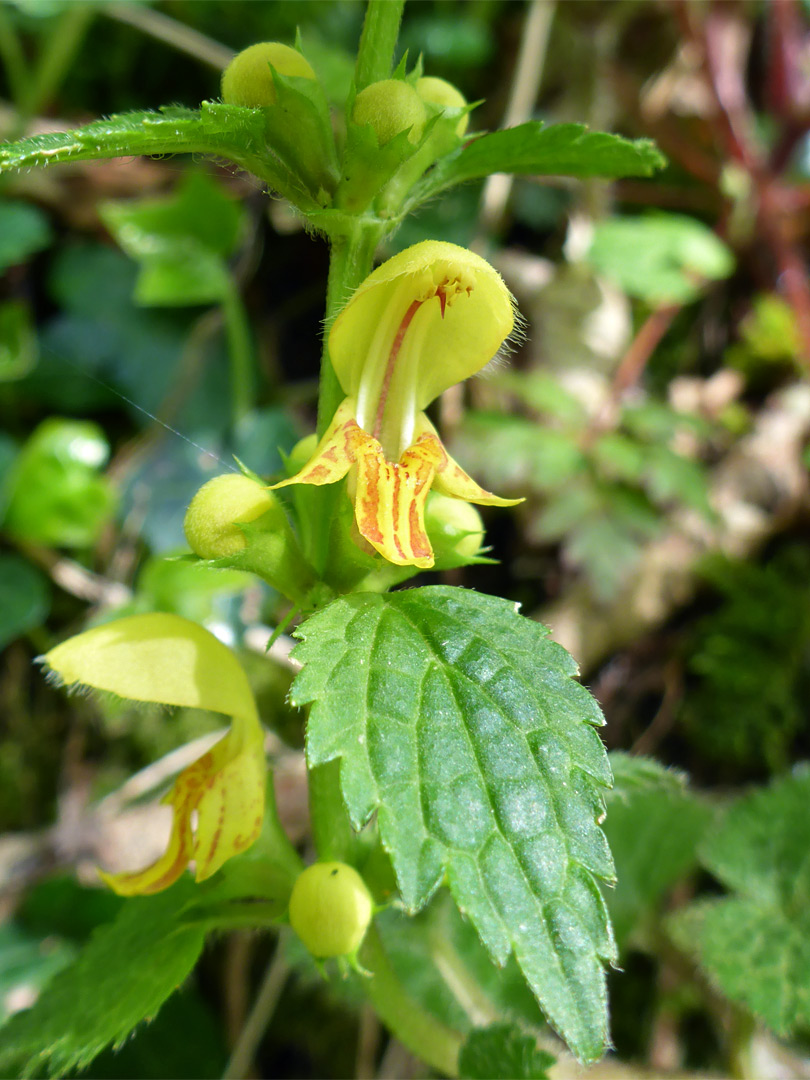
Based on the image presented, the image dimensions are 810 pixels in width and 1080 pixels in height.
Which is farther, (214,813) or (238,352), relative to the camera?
(238,352)

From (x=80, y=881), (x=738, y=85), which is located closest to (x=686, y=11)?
(x=738, y=85)

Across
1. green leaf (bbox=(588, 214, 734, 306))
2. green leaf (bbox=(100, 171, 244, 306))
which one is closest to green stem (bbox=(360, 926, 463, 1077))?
green leaf (bbox=(100, 171, 244, 306))

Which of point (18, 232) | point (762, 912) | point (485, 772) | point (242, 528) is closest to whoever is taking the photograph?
point (485, 772)

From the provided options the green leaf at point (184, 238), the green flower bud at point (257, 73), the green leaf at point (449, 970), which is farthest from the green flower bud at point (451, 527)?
the green leaf at point (184, 238)

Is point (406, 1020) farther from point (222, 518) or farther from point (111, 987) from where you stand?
Result: point (222, 518)

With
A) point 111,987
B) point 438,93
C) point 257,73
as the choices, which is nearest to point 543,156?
point 438,93

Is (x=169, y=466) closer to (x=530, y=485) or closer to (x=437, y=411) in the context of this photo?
(x=437, y=411)

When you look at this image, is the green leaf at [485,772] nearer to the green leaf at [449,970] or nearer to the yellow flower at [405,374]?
the yellow flower at [405,374]
